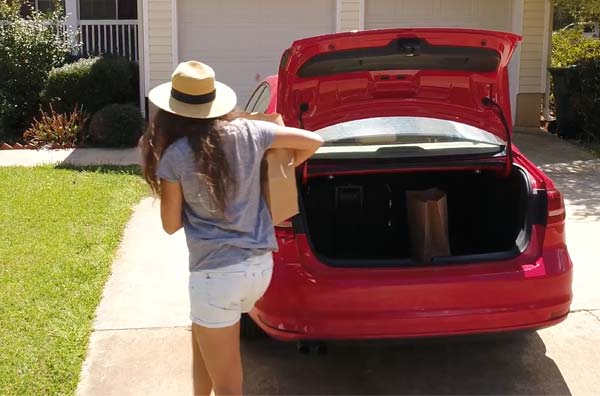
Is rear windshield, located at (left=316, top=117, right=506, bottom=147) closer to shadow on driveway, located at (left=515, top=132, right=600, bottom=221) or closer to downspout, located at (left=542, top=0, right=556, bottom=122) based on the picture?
shadow on driveway, located at (left=515, top=132, right=600, bottom=221)

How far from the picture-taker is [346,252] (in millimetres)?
4855

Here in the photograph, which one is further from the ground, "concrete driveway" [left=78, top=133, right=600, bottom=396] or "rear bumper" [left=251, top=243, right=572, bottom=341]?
"rear bumper" [left=251, top=243, right=572, bottom=341]

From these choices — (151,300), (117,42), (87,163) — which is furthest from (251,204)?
(117,42)

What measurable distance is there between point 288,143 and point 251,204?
279 millimetres

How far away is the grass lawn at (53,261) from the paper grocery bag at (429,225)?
195 cm

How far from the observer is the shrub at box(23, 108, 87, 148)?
37.5ft

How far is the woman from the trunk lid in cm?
93

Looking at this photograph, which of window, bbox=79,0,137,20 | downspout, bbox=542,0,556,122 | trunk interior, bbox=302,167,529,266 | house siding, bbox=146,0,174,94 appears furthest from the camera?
window, bbox=79,0,137,20

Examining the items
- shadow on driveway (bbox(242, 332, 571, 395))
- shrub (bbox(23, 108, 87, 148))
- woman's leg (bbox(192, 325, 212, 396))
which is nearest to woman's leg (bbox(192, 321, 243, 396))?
woman's leg (bbox(192, 325, 212, 396))

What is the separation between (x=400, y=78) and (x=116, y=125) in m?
7.70

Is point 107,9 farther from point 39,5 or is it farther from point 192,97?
point 192,97

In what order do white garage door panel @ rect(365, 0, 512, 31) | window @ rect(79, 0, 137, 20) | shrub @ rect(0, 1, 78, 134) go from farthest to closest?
window @ rect(79, 0, 137, 20) < white garage door panel @ rect(365, 0, 512, 31) < shrub @ rect(0, 1, 78, 134)

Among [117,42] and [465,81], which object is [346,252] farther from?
[117,42]

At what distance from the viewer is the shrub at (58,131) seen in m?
11.4
